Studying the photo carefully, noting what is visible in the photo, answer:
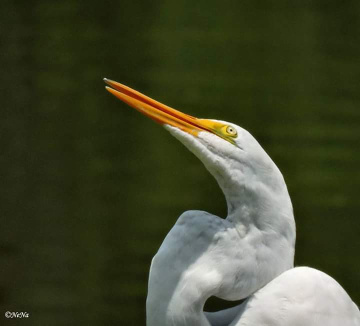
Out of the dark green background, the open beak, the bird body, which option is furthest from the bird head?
the dark green background

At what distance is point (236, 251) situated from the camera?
58.6 inches

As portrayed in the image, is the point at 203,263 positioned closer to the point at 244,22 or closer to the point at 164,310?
the point at 164,310

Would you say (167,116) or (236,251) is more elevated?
(167,116)

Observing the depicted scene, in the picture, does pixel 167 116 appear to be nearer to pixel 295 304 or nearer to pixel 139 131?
pixel 295 304

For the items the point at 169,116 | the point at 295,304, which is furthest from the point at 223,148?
the point at 295,304

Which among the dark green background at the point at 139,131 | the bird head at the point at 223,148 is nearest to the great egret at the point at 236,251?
the bird head at the point at 223,148

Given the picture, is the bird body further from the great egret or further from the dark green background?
the dark green background

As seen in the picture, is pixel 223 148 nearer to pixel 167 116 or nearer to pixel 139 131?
pixel 167 116

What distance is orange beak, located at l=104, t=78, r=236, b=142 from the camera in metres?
1.45

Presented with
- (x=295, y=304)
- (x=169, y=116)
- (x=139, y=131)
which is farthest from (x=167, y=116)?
(x=139, y=131)

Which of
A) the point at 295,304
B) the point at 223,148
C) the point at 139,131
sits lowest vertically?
the point at 295,304

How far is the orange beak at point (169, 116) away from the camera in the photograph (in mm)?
1450

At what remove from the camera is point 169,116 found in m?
1.46

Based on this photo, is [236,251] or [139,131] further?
[139,131]
